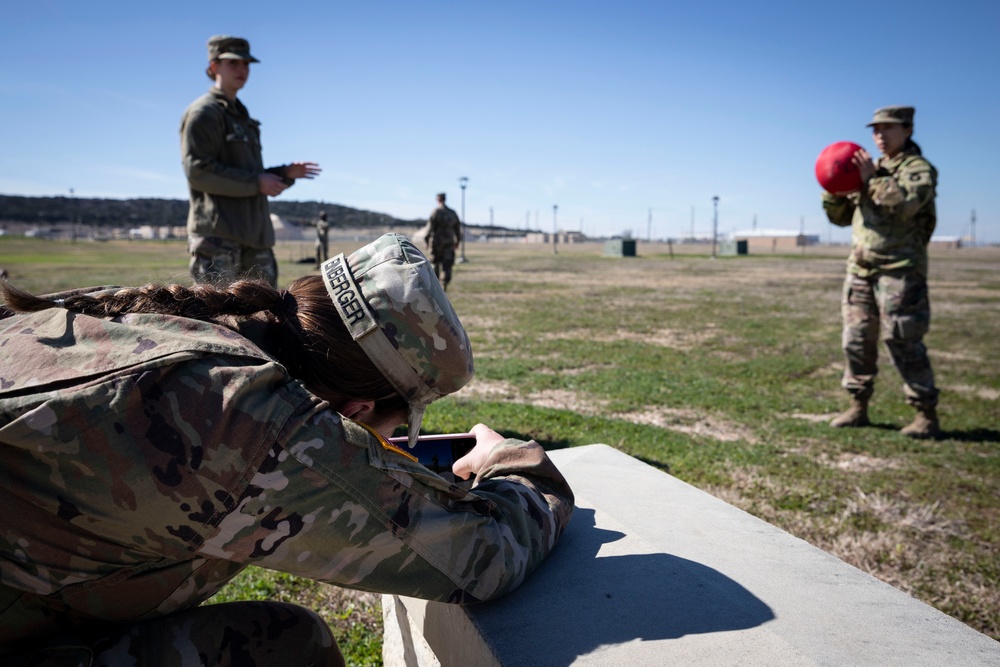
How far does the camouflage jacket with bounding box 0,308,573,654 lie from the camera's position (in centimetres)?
108

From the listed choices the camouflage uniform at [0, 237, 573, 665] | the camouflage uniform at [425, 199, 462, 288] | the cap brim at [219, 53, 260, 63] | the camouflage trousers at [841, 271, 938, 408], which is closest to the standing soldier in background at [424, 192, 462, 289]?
the camouflage uniform at [425, 199, 462, 288]

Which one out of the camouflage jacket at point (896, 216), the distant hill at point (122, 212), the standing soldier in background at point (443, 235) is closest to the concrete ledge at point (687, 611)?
the camouflage jacket at point (896, 216)

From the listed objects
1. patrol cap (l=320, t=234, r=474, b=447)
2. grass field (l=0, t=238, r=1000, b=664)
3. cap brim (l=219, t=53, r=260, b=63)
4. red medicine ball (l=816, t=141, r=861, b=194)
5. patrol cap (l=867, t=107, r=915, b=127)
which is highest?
cap brim (l=219, t=53, r=260, b=63)

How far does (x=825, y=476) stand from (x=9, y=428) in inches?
163

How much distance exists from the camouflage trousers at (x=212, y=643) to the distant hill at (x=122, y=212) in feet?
254

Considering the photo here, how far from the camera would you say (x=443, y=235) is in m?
16.0

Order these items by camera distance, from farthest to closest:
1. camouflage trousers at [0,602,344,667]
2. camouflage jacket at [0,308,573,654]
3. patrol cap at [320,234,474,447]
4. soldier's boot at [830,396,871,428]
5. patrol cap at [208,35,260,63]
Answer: soldier's boot at [830,396,871,428] < patrol cap at [208,35,260,63] < patrol cap at [320,234,474,447] < camouflage trousers at [0,602,344,667] < camouflage jacket at [0,308,573,654]

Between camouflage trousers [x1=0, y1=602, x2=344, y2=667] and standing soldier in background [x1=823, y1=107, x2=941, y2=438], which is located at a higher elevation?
standing soldier in background [x1=823, y1=107, x2=941, y2=438]

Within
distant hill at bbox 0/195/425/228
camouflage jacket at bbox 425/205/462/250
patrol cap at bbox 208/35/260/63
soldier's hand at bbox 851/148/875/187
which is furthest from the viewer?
distant hill at bbox 0/195/425/228

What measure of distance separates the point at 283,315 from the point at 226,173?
342 cm

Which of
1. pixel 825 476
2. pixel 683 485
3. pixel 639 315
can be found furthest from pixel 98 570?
pixel 639 315

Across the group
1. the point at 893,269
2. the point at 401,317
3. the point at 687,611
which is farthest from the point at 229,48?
the point at 893,269

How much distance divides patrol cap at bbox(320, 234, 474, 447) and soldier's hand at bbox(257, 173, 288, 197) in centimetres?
340

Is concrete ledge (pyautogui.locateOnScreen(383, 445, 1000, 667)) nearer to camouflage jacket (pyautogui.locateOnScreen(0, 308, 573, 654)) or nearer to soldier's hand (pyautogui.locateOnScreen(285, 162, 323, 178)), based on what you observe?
camouflage jacket (pyautogui.locateOnScreen(0, 308, 573, 654))
